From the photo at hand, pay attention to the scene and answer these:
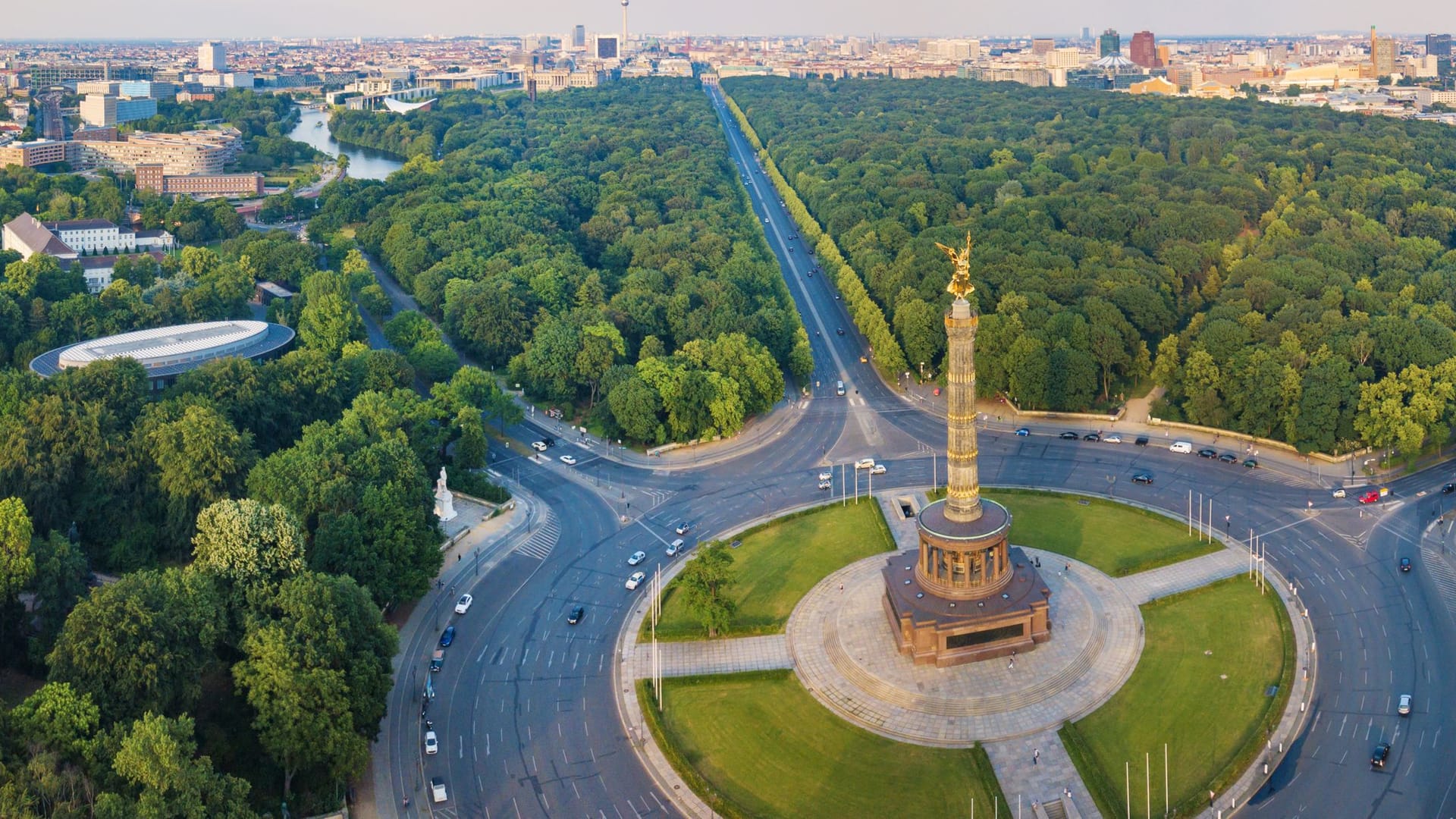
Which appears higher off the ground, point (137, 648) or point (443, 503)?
point (137, 648)

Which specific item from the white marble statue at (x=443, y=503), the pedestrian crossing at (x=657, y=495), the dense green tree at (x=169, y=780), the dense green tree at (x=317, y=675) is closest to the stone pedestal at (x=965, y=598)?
the pedestrian crossing at (x=657, y=495)

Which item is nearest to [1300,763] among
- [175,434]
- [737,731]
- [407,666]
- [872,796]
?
[872,796]

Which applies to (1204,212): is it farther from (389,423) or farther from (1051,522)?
(389,423)

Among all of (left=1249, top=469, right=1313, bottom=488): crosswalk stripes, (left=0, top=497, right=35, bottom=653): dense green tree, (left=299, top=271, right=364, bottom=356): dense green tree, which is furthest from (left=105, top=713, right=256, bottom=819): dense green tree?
(left=1249, top=469, right=1313, bottom=488): crosswalk stripes

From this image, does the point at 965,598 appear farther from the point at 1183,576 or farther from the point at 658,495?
the point at 658,495

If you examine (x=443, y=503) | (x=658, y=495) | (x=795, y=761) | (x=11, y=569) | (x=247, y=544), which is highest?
(x=247, y=544)

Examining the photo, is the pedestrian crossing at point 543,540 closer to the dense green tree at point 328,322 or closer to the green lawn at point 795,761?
the green lawn at point 795,761

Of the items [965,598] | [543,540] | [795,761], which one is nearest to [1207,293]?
[965,598]

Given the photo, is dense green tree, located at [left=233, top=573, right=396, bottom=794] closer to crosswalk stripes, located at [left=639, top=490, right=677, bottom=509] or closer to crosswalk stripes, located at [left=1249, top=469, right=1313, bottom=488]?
crosswalk stripes, located at [left=639, top=490, right=677, bottom=509]
